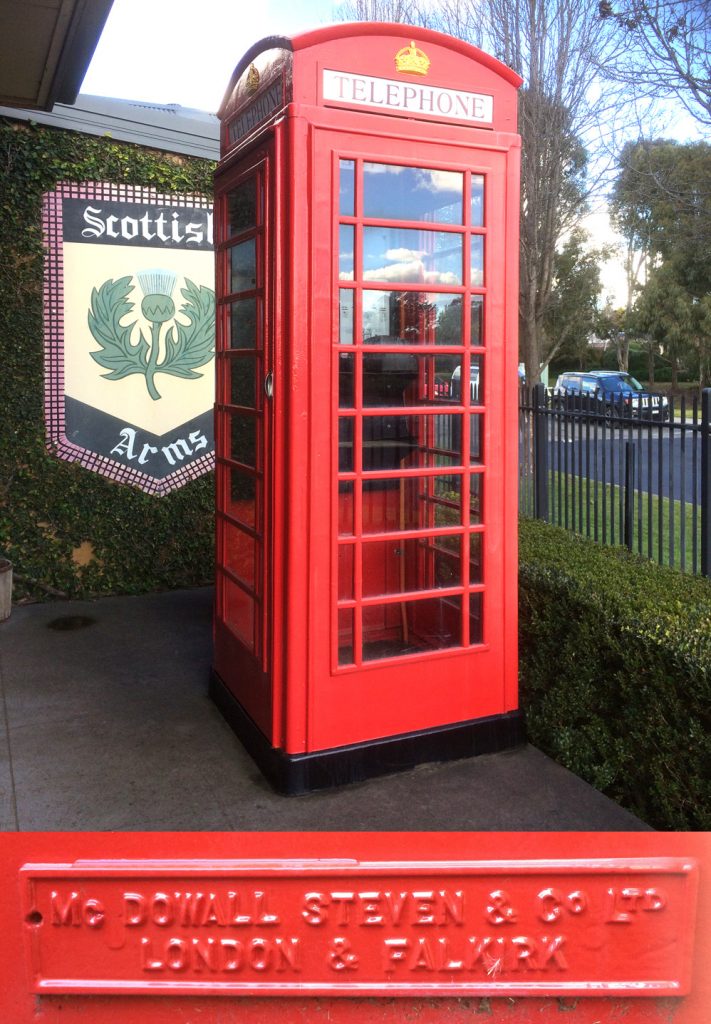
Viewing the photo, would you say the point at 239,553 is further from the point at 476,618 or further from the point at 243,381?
the point at 476,618

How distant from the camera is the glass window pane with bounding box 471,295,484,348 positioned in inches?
145

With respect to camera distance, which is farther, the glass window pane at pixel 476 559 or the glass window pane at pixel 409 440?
the glass window pane at pixel 476 559

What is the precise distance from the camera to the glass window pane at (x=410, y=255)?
348 cm

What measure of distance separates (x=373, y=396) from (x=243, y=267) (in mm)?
857

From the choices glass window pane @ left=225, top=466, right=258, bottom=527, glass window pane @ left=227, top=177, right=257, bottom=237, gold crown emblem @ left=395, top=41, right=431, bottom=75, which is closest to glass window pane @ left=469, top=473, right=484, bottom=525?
glass window pane @ left=225, top=466, right=258, bottom=527

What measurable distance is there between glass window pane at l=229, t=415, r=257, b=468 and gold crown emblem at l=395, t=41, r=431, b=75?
58.6 inches

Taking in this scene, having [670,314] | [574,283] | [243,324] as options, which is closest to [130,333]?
[243,324]

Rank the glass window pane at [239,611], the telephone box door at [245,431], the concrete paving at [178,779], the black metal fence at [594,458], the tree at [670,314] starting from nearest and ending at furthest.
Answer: the concrete paving at [178,779] → the telephone box door at [245,431] → the glass window pane at [239,611] → the black metal fence at [594,458] → the tree at [670,314]

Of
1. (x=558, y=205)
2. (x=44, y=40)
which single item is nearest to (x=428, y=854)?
(x=44, y=40)

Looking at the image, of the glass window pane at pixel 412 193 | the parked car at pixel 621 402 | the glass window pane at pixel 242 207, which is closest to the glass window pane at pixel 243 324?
the glass window pane at pixel 242 207

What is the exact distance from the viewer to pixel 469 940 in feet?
7.92

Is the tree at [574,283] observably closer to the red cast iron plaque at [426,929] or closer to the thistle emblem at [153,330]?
the thistle emblem at [153,330]

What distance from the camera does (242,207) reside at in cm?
384

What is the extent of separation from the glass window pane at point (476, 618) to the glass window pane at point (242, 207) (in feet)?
5.94
